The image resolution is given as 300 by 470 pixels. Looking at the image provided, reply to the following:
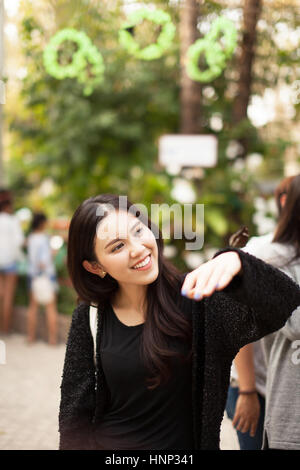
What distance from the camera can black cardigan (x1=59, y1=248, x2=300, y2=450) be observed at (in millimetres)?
1421

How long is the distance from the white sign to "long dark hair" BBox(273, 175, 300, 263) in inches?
194

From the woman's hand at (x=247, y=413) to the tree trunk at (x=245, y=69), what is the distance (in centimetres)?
531

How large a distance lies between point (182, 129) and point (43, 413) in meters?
4.87

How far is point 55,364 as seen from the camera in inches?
254

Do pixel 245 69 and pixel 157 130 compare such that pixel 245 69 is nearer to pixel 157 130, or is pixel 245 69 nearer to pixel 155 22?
pixel 157 130

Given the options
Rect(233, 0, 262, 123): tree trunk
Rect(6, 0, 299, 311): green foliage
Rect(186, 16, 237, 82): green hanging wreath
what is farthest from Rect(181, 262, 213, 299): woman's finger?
Rect(6, 0, 299, 311): green foliage

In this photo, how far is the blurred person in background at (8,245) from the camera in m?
7.18

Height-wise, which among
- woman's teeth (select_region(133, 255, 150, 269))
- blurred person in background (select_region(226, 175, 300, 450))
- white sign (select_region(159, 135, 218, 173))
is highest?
white sign (select_region(159, 135, 218, 173))

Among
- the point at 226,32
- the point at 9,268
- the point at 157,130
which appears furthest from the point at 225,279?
the point at 157,130

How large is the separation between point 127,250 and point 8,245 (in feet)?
19.2

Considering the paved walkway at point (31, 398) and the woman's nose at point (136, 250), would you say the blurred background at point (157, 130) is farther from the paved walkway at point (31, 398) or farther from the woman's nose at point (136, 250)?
the woman's nose at point (136, 250)

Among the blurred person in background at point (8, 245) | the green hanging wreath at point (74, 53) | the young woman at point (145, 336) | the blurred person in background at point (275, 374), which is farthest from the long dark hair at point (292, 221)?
the blurred person in background at point (8, 245)

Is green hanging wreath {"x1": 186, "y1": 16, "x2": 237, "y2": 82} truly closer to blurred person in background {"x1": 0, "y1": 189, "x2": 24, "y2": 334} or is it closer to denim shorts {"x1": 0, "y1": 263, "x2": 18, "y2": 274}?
blurred person in background {"x1": 0, "y1": 189, "x2": 24, "y2": 334}
